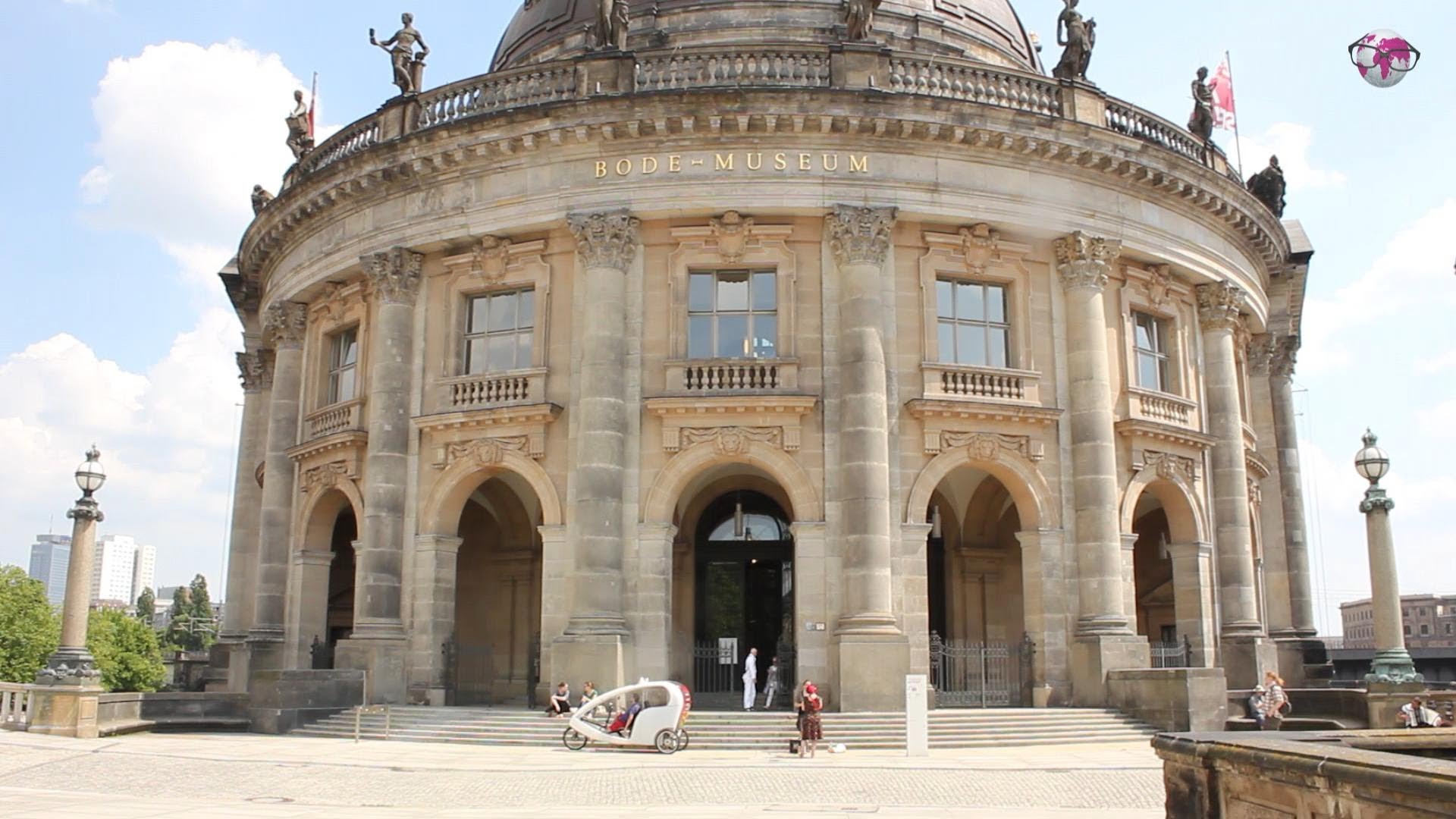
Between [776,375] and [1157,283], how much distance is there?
32.6ft

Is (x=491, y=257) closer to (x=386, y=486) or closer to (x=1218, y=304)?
(x=386, y=486)

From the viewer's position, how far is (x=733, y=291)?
27406 millimetres

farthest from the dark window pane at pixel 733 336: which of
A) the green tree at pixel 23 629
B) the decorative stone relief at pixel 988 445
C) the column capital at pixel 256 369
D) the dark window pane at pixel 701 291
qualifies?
the green tree at pixel 23 629

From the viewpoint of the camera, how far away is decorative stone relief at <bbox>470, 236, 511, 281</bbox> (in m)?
28.2

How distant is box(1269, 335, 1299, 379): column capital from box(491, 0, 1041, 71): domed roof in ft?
36.1

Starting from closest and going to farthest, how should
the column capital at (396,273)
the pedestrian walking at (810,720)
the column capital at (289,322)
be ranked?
the pedestrian walking at (810,720)
the column capital at (396,273)
the column capital at (289,322)

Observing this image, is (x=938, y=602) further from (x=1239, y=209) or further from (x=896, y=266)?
(x=1239, y=209)

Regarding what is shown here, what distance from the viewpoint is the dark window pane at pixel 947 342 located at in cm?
2750

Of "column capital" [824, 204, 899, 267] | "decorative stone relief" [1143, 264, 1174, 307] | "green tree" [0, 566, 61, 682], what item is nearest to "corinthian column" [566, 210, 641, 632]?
"column capital" [824, 204, 899, 267]

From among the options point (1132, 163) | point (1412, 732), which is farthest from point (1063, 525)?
point (1412, 732)

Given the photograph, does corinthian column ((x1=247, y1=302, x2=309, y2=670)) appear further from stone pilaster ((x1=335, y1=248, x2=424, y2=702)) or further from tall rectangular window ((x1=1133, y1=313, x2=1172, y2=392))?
tall rectangular window ((x1=1133, y1=313, x2=1172, y2=392))

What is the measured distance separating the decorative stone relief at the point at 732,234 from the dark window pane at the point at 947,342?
4630 mm

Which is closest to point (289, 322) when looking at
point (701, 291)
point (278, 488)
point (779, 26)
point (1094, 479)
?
point (278, 488)

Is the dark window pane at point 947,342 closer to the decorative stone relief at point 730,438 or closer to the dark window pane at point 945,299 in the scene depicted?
the dark window pane at point 945,299
